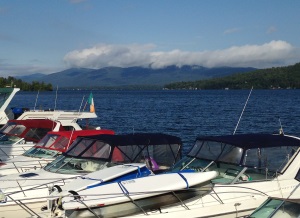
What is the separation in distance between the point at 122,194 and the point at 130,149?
13.7 feet

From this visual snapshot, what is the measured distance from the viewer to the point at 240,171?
11.8 metres

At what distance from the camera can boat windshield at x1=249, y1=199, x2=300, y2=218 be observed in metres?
Result: 8.59

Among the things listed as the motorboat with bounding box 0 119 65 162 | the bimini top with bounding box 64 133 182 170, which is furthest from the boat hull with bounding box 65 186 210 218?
the motorboat with bounding box 0 119 65 162

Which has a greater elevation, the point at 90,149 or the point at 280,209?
the point at 90,149

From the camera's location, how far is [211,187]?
11.2m

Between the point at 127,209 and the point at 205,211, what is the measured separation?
1790mm

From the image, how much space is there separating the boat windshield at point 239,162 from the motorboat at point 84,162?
1915 mm

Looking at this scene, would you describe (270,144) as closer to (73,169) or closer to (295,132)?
(73,169)

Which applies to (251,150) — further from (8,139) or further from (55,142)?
(8,139)

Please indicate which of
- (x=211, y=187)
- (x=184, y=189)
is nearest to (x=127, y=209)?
(x=184, y=189)

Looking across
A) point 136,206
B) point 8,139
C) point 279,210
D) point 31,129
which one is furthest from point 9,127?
point 279,210

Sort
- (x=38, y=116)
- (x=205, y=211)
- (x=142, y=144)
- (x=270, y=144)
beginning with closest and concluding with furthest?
(x=205, y=211), (x=270, y=144), (x=142, y=144), (x=38, y=116)

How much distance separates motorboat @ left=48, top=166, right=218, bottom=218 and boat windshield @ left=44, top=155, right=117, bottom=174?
2.38 m

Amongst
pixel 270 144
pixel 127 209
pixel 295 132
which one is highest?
pixel 270 144
